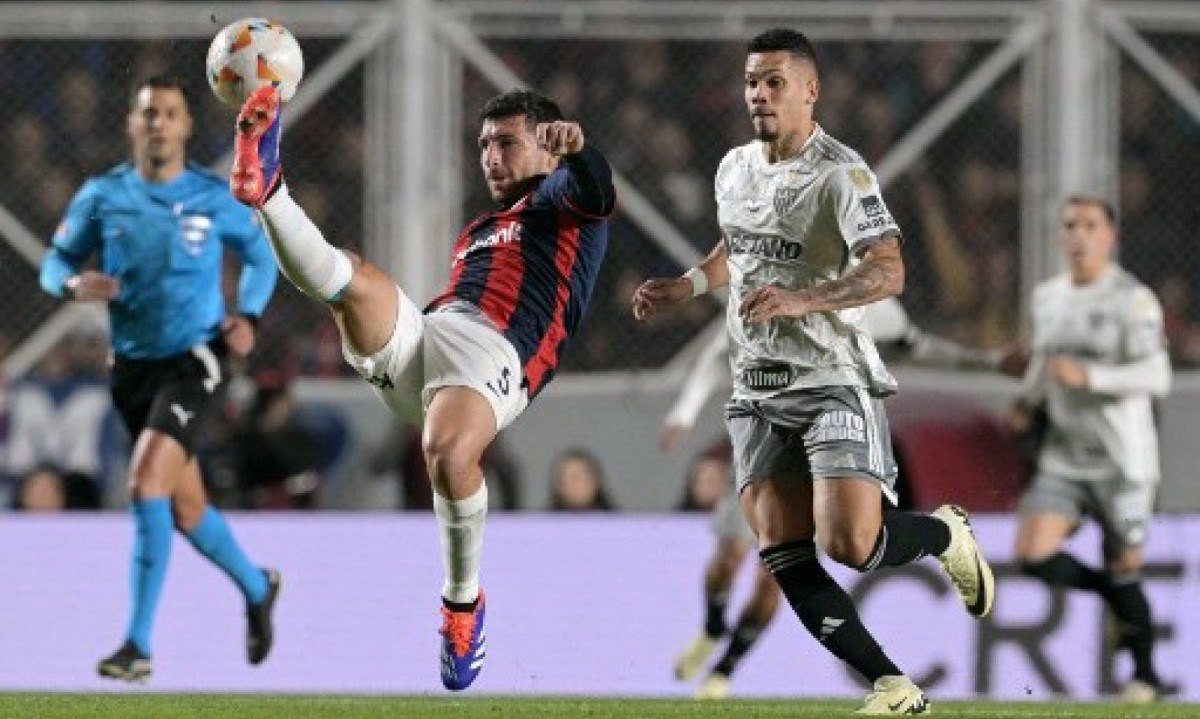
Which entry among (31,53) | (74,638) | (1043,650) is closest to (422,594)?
(74,638)

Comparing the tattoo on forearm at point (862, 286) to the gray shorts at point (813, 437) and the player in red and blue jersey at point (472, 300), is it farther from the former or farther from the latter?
the player in red and blue jersey at point (472, 300)

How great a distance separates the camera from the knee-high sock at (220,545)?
10.6 meters

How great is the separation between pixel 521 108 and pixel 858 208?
1183 mm

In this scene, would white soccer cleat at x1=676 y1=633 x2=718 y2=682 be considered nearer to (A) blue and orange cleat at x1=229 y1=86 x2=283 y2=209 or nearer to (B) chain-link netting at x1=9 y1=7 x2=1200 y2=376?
(B) chain-link netting at x1=9 y1=7 x2=1200 y2=376

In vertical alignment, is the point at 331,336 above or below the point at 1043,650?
above

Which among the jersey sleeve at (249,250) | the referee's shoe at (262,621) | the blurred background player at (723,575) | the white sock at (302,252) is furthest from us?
the blurred background player at (723,575)

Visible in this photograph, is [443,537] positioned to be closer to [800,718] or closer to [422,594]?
[800,718]

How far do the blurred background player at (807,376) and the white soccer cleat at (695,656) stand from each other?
3.55 meters

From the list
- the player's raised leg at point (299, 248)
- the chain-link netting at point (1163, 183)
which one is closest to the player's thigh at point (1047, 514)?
the chain-link netting at point (1163, 183)

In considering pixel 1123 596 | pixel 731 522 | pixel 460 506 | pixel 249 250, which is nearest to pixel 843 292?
pixel 460 506

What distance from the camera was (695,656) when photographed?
1169cm

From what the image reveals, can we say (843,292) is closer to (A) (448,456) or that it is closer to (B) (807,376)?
(B) (807,376)

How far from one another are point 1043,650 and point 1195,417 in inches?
81.2

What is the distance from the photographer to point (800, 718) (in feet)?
26.8
